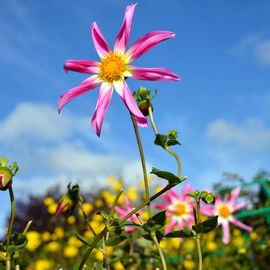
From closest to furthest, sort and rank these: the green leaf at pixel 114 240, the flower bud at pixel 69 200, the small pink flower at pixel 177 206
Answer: the green leaf at pixel 114 240 → the flower bud at pixel 69 200 → the small pink flower at pixel 177 206

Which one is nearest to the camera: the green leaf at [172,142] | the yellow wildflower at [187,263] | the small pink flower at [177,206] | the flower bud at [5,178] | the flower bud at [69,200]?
the flower bud at [5,178]

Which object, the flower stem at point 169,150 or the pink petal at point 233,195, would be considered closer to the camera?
the flower stem at point 169,150

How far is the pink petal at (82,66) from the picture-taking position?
3.39ft

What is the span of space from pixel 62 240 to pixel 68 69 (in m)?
4.17

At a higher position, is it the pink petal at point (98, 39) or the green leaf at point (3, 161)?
the pink petal at point (98, 39)

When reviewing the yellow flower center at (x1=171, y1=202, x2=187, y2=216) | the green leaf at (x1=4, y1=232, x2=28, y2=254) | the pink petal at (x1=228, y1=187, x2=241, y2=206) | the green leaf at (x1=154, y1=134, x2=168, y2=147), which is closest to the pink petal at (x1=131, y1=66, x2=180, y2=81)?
the green leaf at (x1=154, y1=134, x2=168, y2=147)

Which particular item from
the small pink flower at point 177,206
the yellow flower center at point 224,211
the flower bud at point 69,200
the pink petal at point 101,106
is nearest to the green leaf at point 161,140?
the pink petal at point 101,106

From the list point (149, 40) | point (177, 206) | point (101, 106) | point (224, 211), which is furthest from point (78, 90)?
point (224, 211)

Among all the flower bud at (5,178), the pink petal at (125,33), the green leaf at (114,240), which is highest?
the pink petal at (125,33)

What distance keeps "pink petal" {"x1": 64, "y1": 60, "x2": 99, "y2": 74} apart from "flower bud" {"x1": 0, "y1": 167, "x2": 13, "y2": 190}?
249 mm

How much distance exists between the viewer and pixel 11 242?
3.09 feet

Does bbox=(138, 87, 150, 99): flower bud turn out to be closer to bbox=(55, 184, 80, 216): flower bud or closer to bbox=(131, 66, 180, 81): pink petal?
bbox=(131, 66, 180, 81): pink petal

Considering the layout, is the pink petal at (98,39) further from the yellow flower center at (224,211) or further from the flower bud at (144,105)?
the yellow flower center at (224,211)

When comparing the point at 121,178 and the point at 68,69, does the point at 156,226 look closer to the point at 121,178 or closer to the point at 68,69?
the point at 68,69
